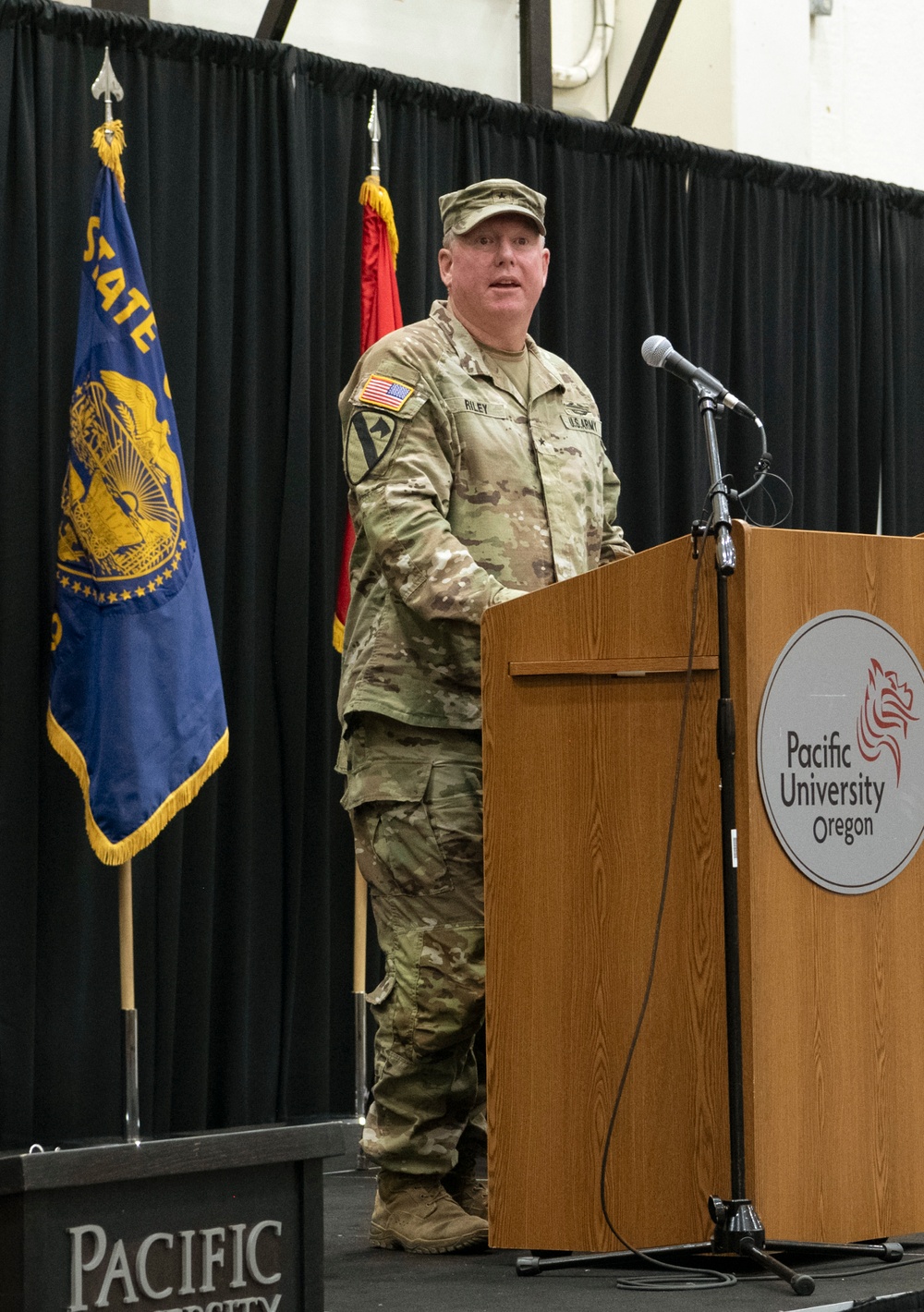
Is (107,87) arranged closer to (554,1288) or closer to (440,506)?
(440,506)

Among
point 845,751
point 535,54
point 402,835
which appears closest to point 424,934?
point 402,835

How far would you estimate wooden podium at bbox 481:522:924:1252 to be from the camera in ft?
8.06

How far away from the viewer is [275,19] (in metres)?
4.68

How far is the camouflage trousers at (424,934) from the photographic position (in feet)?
9.36

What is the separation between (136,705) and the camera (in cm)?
374

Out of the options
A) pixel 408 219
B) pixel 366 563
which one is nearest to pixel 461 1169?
pixel 366 563

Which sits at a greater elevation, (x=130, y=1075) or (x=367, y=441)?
(x=367, y=441)

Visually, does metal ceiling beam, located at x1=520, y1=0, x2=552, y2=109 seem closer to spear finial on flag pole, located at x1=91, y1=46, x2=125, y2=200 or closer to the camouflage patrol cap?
spear finial on flag pole, located at x1=91, y1=46, x2=125, y2=200

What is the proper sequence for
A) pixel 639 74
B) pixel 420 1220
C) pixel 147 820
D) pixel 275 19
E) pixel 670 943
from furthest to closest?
pixel 639 74 → pixel 275 19 → pixel 147 820 → pixel 420 1220 → pixel 670 943

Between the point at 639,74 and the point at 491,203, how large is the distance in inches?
103

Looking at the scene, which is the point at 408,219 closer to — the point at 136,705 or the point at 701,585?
the point at 136,705

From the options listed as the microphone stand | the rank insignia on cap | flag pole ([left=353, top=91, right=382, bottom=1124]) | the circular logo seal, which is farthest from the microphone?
flag pole ([left=353, top=91, right=382, bottom=1124])

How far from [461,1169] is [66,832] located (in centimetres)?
141

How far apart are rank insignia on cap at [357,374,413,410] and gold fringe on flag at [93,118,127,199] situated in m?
1.24
